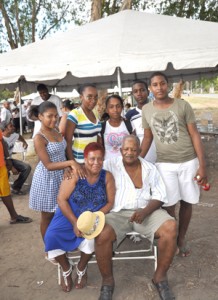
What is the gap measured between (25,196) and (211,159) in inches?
186

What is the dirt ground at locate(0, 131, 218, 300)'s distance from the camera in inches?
115

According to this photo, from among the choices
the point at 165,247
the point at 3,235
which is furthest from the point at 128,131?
the point at 3,235

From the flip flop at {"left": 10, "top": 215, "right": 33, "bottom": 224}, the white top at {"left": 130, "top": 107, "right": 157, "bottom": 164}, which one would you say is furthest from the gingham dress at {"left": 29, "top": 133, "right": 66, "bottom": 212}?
the flip flop at {"left": 10, "top": 215, "right": 33, "bottom": 224}

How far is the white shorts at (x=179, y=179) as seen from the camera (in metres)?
3.10

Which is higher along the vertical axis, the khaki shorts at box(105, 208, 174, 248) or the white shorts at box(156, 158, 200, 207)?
the white shorts at box(156, 158, 200, 207)

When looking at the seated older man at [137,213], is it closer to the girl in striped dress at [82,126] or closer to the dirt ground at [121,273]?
the dirt ground at [121,273]

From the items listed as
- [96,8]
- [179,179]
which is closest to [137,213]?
[179,179]

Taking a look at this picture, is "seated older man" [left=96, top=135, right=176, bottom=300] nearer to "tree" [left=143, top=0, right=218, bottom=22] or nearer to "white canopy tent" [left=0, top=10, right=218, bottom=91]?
"white canopy tent" [left=0, top=10, right=218, bottom=91]

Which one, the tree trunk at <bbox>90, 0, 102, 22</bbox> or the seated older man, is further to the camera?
the tree trunk at <bbox>90, 0, 102, 22</bbox>

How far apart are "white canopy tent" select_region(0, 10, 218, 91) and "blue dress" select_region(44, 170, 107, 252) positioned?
101 inches

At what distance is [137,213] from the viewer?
2791mm

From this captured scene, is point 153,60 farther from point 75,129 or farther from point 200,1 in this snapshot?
point 200,1

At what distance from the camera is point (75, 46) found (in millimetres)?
5773

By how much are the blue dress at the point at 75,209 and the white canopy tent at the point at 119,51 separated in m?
2.56
